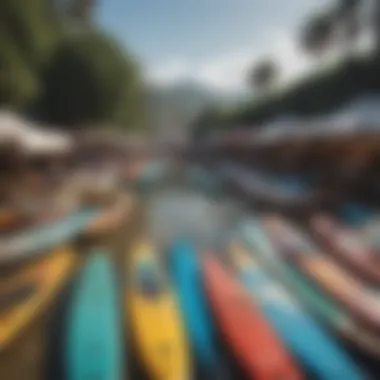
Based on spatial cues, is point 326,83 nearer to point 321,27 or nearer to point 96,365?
point 321,27

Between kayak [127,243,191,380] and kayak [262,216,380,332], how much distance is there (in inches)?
10.7

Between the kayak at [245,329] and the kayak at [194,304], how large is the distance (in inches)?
0.8

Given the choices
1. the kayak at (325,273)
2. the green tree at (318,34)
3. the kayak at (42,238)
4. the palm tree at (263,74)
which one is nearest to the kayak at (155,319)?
the kayak at (42,238)

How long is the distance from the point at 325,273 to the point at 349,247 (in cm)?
8

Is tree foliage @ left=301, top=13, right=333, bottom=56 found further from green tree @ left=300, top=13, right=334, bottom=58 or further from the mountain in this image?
the mountain

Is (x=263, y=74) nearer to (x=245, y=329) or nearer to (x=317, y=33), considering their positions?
(x=317, y=33)

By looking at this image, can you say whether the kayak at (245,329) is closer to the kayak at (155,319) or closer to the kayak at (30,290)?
the kayak at (155,319)

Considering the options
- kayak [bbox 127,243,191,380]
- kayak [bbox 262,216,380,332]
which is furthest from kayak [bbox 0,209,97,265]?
kayak [bbox 262,216,380,332]

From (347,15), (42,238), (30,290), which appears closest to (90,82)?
(42,238)

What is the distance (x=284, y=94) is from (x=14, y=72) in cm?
60

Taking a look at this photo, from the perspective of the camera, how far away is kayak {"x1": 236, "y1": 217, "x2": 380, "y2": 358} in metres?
1.08

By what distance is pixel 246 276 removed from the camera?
1.19 meters

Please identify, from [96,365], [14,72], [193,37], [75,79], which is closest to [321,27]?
[193,37]

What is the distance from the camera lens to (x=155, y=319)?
3.63 feet
